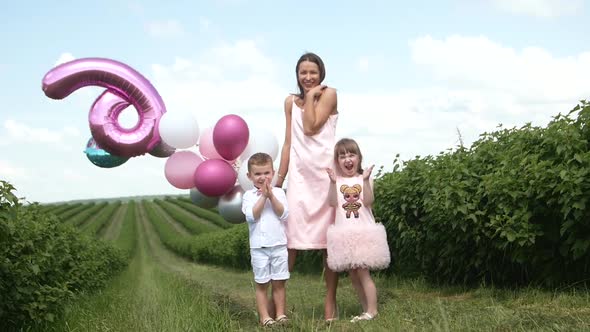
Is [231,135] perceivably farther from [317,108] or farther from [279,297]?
[279,297]

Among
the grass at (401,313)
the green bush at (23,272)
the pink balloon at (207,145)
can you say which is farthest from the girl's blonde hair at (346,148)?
the pink balloon at (207,145)

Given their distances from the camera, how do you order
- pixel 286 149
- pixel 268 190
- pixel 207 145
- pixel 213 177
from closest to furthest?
pixel 268 190
pixel 286 149
pixel 213 177
pixel 207 145

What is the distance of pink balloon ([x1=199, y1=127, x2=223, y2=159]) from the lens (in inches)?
417

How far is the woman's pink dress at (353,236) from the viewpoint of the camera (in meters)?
5.02

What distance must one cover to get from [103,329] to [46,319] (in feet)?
3.23

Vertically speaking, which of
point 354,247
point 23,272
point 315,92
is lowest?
point 23,272

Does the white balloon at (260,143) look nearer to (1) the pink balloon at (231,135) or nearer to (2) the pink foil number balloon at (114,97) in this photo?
(1) the pink balloon at (231,135)

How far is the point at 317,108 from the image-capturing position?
17.2 ft

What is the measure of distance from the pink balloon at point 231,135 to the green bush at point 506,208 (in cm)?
277

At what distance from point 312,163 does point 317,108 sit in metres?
0.46

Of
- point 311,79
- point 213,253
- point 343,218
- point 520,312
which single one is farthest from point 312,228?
point 213,253

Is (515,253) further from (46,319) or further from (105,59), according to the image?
(105,59)

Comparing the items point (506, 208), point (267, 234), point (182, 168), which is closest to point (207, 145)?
point (182, 168)

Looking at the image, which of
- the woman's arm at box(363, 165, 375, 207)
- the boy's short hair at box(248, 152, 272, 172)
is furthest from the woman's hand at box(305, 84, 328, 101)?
the woman's arm at box(363, 165, 375, 207)
